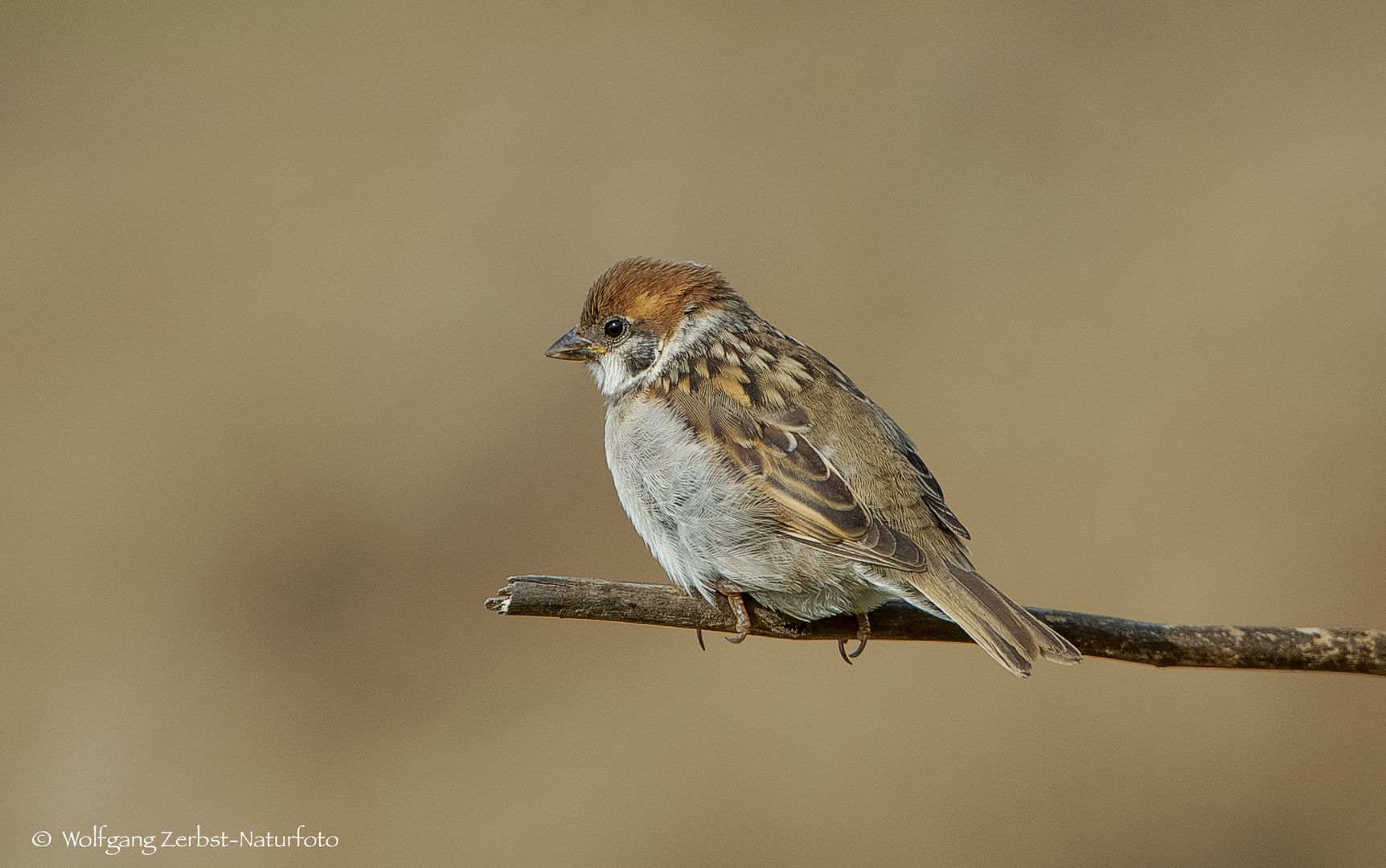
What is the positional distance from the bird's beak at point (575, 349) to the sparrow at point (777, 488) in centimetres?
17

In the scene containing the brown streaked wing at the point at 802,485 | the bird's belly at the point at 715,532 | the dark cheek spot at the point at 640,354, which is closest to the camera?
the brown streaked wing at the point at 802,485

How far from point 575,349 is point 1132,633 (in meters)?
2.42

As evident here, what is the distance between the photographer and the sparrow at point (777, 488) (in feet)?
12.7

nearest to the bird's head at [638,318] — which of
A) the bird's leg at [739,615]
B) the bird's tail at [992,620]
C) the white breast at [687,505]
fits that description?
the white breast at [687,505]

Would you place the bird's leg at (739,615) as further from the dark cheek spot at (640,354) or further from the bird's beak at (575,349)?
the bird's beak at (575,349)

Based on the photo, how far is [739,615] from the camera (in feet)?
13.6

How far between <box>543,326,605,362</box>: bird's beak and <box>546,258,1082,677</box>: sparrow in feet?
0.54

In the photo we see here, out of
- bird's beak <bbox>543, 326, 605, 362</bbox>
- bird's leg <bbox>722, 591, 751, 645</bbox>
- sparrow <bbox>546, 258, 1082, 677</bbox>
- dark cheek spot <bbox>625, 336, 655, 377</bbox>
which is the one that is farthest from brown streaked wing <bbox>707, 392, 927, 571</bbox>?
bird's beak <bbox>543, 326, 605, 362</bbox>

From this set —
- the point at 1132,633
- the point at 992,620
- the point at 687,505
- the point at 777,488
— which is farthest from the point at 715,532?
the point at 1132,633

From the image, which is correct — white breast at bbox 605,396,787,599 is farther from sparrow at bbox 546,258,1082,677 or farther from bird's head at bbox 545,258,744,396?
bird's head at bbox 545,258,744,396

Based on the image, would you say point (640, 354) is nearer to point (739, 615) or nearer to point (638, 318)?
point (638, 318)

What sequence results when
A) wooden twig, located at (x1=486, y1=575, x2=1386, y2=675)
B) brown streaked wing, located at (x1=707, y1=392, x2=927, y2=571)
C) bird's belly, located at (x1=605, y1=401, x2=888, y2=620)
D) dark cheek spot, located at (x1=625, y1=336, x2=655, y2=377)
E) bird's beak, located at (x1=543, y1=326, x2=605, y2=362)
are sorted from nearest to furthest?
wooden twig, located at (x1=486, y1=575, x2=1386, y2=675), brown streaked wing, located at (x1=707, y1=392, x2=927, y2=571), bird's belly, located at (x1=605, y1=401, x2=888, y2=620), dark cheek spot, located at (x1=625, y1=336, x2=655, y2=377), bird's beak, located at (x1=543, y1=326, x2=605, y2=362)

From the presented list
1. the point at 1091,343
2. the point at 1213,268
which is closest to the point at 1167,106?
the point at 1213,268

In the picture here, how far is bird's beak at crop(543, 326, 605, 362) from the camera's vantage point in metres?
4.90
